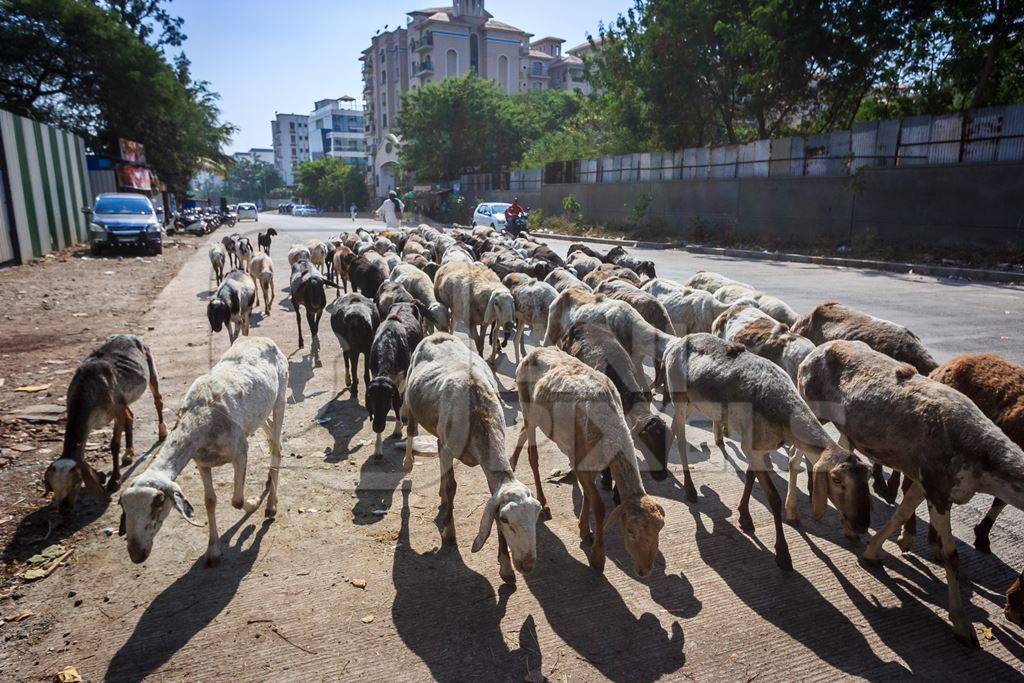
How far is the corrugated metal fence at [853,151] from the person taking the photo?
56.7ft

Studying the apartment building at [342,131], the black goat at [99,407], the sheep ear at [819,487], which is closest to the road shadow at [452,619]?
the sheep ear at [819,487]

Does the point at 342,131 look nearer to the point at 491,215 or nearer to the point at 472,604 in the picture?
the point at 491,215

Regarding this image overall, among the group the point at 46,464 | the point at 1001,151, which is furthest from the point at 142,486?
the point at 1001,151

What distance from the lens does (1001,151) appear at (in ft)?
56.1

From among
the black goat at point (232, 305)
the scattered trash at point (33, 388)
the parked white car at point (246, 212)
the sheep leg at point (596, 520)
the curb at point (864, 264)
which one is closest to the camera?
the sheep leg at point (596, 520)

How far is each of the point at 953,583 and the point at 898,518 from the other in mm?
514

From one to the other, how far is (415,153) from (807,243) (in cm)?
3507

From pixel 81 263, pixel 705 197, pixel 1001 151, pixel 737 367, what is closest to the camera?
pixel 737 367

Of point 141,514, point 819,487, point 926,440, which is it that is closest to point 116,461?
point 141,514

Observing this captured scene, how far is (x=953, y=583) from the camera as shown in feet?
11.5

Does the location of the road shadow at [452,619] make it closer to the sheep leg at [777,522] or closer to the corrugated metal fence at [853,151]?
the sheep leg at [777,522]

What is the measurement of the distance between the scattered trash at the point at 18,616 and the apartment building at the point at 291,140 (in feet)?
466

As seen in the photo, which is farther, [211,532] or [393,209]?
[393,209]

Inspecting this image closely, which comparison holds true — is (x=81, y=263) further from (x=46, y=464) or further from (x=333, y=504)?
(x=333, y=504)
